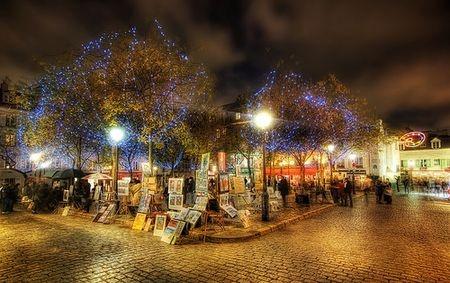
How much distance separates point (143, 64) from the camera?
53.6 ft

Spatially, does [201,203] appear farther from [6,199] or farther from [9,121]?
[9,121]

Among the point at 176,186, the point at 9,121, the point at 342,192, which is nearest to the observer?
the point at 176,186

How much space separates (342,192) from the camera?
22.0 meters

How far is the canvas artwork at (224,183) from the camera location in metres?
12.8

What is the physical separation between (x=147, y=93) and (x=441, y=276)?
14.8 metres

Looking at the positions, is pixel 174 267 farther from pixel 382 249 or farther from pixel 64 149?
pixel 64 149

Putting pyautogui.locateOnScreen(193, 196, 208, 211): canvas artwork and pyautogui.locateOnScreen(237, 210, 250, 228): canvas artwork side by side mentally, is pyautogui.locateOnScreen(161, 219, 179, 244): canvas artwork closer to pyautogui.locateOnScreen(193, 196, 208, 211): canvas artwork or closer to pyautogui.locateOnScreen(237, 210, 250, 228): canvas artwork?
pyautogui.locateOnScreen(193, 196, 208, 211): canvas artwork

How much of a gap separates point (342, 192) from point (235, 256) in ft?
50.8

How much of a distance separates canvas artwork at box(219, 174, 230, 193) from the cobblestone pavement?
261 centimetres

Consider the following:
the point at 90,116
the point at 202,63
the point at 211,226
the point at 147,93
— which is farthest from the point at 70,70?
the point at 211,226

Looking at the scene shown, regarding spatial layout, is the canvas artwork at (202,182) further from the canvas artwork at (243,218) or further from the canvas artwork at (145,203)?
the canvas artwork at (145,203)

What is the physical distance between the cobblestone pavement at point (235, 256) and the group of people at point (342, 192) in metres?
8.73

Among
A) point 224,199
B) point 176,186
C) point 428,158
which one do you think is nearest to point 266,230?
point 224,199

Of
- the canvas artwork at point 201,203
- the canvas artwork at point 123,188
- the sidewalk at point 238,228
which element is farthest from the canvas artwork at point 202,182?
the canvas artwork at point 123,188
